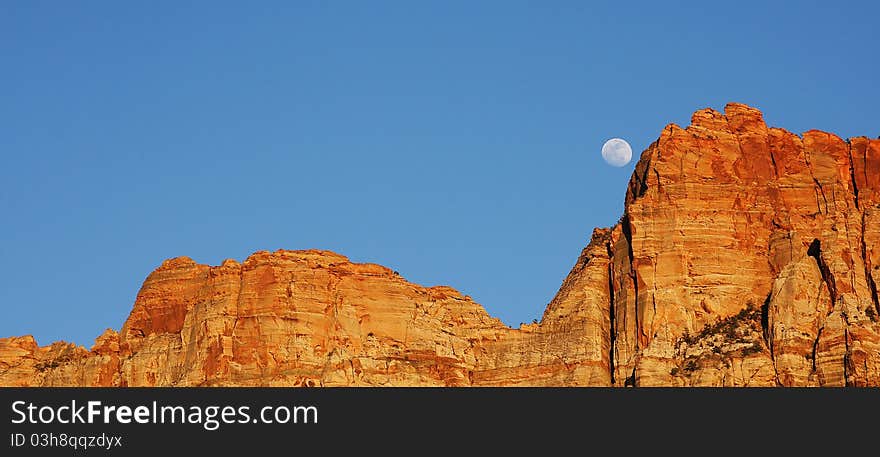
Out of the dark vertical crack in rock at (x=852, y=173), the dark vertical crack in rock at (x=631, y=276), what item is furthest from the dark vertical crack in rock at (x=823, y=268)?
the dark vertical crack in rock at (x=631, y=276)

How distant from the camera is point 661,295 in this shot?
18725 centimetres

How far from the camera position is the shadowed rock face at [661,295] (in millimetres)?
181750

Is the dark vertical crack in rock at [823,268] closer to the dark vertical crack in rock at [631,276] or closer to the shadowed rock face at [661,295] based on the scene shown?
the shadowed rock face at [661,295]

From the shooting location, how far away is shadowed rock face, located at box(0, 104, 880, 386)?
182m

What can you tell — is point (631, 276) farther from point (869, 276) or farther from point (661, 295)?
point (869, 276)

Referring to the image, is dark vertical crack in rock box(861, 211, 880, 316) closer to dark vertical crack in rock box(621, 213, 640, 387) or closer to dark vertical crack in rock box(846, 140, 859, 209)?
dark vertical crack in rock box(846, 140, 859, 209)

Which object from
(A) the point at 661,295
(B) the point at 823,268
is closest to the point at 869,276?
(B) the point at 823,268

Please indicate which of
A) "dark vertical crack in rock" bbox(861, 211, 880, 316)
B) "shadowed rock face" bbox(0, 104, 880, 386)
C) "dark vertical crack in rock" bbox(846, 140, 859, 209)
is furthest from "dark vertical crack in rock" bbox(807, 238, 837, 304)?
"dark vertical crack in rock" bbox(846, 140, 859, 209)

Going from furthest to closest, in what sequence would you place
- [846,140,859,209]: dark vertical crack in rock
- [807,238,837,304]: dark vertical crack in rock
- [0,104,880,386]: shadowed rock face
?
1. [846,140,859,209]: dark vertical crack in rock
2. [0,104,880,386]: shadowed rock face
3. [807,238,837,304]: dark vertical crack in rock

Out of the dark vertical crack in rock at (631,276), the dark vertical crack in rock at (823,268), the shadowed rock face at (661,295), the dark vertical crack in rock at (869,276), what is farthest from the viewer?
the dark vertical crack in rock at (631,276)

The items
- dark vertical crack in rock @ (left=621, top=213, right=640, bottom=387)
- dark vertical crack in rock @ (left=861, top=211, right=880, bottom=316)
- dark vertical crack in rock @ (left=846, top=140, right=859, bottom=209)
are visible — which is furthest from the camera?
dark vertical crack in rock @ (left=846, top=140, right=859, bottom=209)
